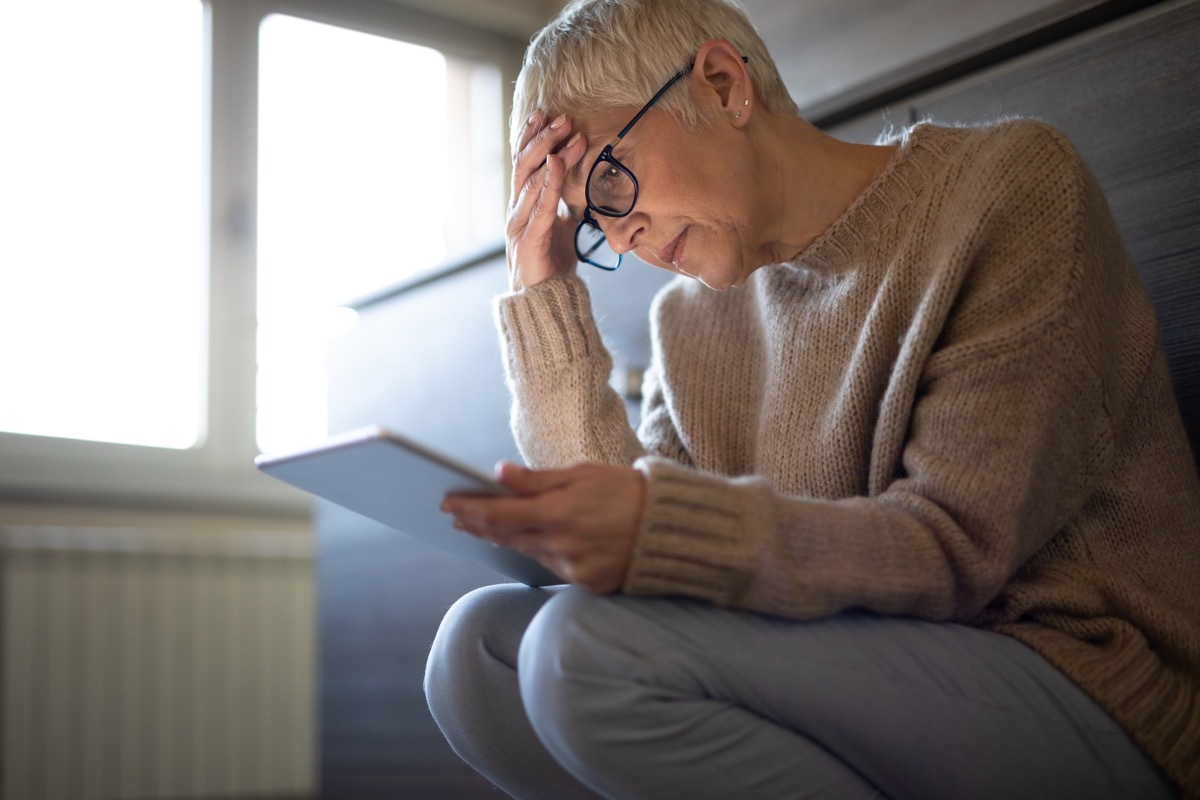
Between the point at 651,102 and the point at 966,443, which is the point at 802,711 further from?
the point at 651,102

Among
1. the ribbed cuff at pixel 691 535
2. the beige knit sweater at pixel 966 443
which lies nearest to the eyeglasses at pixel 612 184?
the beige knit sweater at pixel 966 443

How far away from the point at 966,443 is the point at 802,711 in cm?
22

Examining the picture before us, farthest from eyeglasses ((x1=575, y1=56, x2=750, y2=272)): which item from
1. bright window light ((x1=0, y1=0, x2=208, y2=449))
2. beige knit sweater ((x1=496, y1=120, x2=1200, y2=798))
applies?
bright window light ((x1=0, y1=0, x2=208, y2=449))

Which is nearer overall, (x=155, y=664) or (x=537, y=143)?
(x=537, y=143)

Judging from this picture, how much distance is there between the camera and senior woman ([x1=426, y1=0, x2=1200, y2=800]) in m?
0.67

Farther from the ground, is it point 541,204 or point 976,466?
point 541,204

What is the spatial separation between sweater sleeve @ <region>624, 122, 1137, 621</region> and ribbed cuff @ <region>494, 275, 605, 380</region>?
330mm

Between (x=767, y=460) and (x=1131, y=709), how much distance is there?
1.17ft

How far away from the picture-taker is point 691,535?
2.16ft

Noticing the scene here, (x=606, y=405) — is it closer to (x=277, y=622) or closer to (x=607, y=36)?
(x=607, y=36)

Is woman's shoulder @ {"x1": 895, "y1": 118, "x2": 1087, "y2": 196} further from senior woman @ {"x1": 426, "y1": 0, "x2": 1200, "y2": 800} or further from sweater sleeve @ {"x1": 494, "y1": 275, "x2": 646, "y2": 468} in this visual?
sweater sleeve @ {"x1": 494, "y1": 275, "x2": 646, "y2": 468}

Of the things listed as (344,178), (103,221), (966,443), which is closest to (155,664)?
A: (103,221)

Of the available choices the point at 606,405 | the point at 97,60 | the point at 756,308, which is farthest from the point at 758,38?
the point at 97,60

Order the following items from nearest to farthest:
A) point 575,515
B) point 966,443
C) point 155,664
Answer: point 575,515
point 966,443
point 155,664
